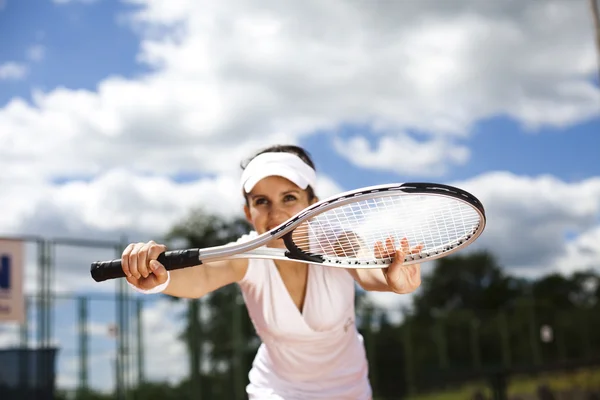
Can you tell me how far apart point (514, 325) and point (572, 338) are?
2.83 m

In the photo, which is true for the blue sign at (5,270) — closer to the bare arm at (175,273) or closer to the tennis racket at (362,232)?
the bare arm at (175,273)

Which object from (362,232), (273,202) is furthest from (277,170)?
(362,232)

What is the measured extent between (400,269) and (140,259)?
87 cm

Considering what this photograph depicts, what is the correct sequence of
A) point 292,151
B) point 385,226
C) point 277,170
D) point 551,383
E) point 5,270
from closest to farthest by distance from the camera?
point 385,226 < point 277,170 < point 292,151 < point 551,383 < point 5,270

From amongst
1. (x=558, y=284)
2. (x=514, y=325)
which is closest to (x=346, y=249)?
(x=514, y=325)

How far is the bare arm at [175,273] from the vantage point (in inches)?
100.0

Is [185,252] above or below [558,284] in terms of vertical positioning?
below

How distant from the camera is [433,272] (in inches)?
1975

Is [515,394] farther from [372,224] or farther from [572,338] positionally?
[572,338]

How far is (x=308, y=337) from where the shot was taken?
9.97 feet

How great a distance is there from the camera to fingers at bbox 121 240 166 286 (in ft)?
8.30

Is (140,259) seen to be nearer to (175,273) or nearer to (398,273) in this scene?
→ (175,273)

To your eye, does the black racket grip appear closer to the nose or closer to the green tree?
the nose

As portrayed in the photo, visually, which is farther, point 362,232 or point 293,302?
point 293,302
